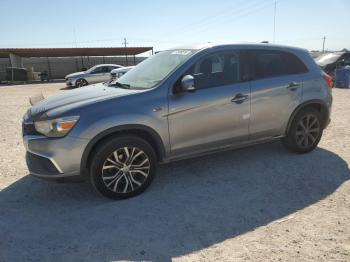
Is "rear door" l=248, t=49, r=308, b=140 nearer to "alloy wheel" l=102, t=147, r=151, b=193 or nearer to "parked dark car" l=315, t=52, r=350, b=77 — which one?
"alloy wheel" l=102, t=147, r=151, b=193

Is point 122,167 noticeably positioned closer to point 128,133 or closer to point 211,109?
point 128,133

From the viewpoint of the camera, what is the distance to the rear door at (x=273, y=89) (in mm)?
4750

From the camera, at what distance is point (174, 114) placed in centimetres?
412

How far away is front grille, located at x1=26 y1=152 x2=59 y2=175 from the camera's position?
3.75m

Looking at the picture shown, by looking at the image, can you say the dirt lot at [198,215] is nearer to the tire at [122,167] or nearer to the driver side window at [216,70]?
the tire at [122,167]

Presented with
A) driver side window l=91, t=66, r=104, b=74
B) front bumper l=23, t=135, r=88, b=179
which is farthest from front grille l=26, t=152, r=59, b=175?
driver side window l=91, t=66, r=104, b=74

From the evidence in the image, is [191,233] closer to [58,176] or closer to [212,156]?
[58,176]

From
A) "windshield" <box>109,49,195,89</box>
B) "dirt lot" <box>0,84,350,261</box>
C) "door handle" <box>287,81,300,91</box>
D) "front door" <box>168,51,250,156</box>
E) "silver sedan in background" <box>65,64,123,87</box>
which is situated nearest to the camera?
"dirt lot" <box>0,84,350,261</box>

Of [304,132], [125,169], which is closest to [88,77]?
[304,132]

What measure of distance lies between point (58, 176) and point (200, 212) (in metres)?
1.64

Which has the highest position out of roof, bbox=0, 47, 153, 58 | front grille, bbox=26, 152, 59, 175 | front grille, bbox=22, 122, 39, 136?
roof, bbox=0, 47, 153, 58

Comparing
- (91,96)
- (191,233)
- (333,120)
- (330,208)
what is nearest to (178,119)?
(91,96)

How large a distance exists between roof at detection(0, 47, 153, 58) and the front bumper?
31758 millimetres

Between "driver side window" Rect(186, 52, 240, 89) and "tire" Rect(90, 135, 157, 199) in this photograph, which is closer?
"tire" Rect(90, 135, 157, 199)
